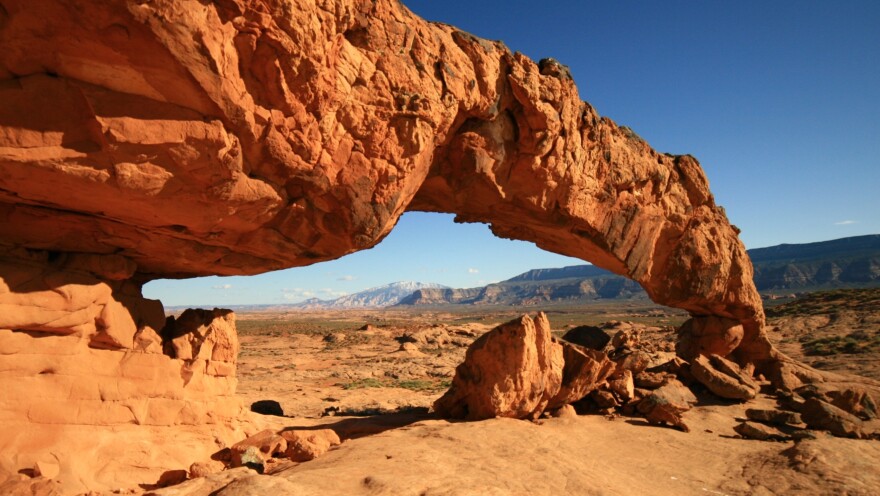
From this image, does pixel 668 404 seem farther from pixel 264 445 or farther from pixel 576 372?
pixel 264 445

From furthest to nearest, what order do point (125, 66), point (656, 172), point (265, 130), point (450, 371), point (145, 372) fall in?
1. point (450, 371)
2. point (656, 172)
3. point (145, 372)
4. point (265, 130)
5. point (125, 66)

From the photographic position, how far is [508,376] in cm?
1066

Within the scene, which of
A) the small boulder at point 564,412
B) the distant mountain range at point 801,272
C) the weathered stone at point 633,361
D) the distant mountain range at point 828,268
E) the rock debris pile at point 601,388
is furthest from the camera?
the distant mountain range at point 801,272

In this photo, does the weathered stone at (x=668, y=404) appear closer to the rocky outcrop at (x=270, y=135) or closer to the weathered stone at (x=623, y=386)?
the weathered stone at (x=623, y=386)

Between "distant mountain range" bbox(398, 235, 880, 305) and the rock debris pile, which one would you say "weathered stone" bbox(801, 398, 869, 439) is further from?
"distant mountain range" bbox(398, 235, 880, 305)

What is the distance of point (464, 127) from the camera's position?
10273 millimetres

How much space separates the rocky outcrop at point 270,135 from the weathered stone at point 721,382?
5624mm

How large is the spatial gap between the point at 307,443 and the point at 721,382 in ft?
40.4

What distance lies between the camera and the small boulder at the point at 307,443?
8484 mm

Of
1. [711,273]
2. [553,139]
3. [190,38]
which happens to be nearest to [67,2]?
[190,38]

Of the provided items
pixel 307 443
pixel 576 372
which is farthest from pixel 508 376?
pixel 307 443

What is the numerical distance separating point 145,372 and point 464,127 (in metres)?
7.60

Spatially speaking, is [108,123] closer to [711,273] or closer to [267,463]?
[267,463]

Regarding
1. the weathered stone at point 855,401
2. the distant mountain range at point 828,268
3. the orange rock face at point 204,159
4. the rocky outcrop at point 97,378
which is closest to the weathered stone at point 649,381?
the weathered stone at point 855,401
